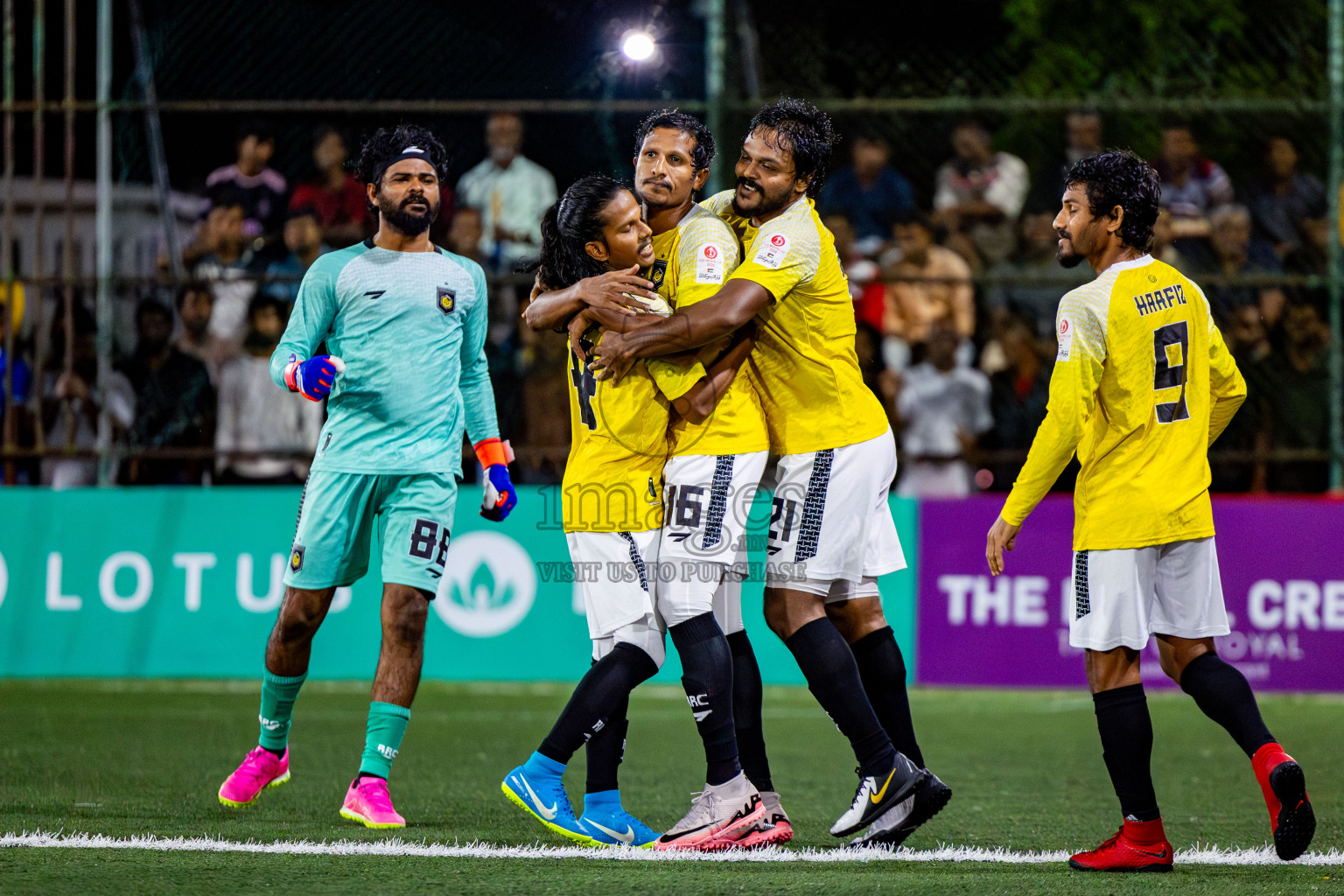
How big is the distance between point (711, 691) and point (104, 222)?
6804mm

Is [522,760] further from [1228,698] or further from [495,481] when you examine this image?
[1228,698]

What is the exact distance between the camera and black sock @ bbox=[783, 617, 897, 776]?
451 cm

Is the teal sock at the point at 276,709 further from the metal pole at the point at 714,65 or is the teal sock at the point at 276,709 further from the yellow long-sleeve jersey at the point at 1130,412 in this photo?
the metal pole at the point at 714,65

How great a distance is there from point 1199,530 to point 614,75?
613 centimetres

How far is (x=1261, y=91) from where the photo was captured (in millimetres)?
9570

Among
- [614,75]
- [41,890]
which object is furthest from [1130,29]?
[41,890]

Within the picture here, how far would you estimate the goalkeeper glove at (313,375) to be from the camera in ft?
15.9

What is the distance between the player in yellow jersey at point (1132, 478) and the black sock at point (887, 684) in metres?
0.70

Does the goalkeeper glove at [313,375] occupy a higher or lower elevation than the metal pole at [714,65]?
lower

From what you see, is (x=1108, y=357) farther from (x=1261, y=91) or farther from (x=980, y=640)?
(x=1261, y=91)

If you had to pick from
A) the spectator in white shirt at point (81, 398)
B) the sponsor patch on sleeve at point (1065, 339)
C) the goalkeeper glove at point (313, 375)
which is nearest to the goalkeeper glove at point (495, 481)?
the goalkeeper glove at point (313, 375)

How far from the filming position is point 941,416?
31.4 ft

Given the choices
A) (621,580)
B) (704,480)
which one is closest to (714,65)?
(704,480)

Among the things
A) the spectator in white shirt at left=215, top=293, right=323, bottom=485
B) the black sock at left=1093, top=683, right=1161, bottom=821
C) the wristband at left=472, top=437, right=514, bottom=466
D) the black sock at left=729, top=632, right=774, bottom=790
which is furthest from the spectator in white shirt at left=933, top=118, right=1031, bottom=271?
the black sock at left=1093, top=683, right=1161, bottom=821
